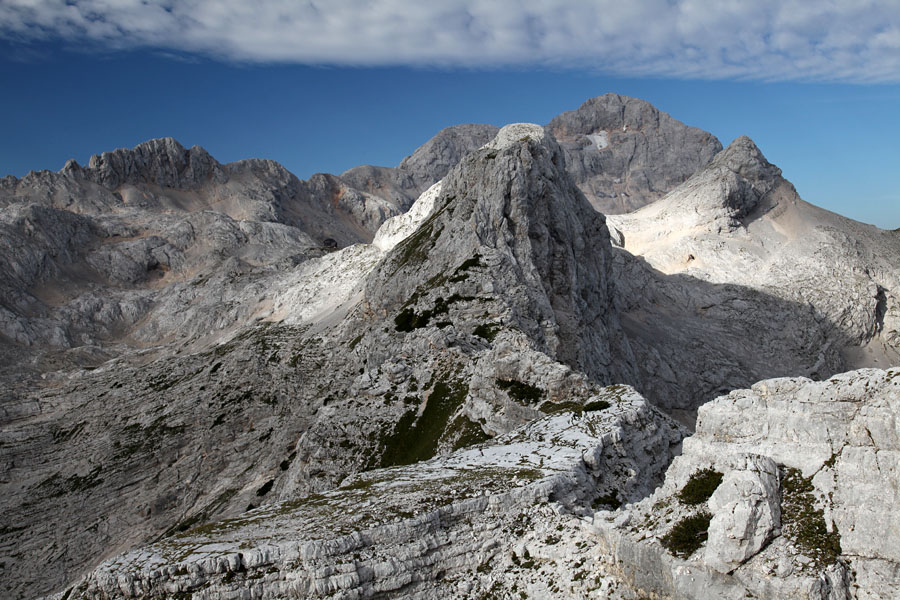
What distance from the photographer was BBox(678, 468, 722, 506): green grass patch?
18297 mm

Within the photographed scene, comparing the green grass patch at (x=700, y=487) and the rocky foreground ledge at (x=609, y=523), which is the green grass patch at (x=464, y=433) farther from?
the green grass patch at (x=700, y=487)

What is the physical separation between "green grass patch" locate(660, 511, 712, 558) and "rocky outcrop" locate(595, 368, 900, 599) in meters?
0.03

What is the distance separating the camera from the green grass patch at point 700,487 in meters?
18.3

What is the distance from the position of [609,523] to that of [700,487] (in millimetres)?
2981

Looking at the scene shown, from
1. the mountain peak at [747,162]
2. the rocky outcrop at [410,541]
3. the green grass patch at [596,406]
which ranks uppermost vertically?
the mountain peak at [747,162]

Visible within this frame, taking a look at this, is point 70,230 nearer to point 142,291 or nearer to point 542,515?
point 142,291

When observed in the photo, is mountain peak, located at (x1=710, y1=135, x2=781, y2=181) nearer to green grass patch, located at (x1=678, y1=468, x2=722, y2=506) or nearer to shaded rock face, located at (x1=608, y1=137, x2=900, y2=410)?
shaded rock face, located at (x1=608, y1=137, x2=900, y2=410)

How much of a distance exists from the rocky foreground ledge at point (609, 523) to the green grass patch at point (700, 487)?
45 mm

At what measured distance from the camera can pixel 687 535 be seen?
17.4 m

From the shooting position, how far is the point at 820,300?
111 m

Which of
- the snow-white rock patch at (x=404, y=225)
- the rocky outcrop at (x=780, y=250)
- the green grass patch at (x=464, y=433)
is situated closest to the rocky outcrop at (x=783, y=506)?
the green grass patch at (x=464, y=433)

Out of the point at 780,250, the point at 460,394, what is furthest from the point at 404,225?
the point at 780,250

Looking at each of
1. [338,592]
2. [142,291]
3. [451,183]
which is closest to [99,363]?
[142,291]

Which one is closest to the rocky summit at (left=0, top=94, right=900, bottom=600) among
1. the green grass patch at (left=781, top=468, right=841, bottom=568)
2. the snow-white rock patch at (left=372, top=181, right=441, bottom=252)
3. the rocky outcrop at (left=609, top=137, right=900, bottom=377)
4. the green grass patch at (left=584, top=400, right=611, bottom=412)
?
the green grass patch at (left=781, top=468, right=841, bottom=568)
